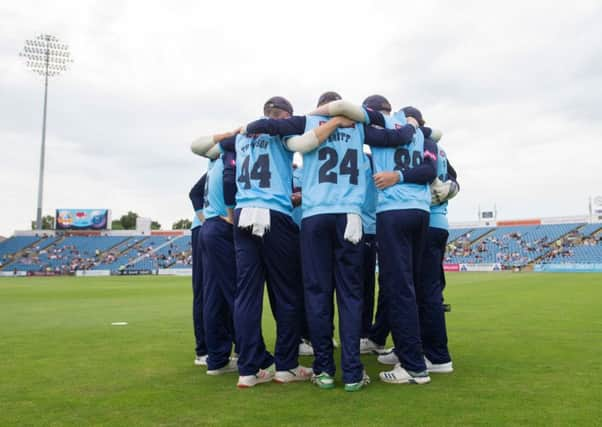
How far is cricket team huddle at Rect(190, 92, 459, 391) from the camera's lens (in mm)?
4301

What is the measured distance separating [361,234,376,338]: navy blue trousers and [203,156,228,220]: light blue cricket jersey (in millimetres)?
1764

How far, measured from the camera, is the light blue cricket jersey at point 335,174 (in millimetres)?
4344

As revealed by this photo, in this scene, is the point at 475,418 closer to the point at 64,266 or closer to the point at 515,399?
the point at 515,399

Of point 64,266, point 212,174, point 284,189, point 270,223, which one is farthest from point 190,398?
point 64,266

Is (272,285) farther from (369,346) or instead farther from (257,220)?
(369,346)

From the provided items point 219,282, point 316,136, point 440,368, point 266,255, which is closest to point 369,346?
point 440,368

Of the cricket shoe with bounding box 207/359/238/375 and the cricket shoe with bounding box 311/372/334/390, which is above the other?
the cricket shoe with bounding box 311/372/334/390

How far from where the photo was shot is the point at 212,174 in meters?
5.28

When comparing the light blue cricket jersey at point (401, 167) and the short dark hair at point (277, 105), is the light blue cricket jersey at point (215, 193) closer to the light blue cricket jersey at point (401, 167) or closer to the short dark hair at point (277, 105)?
the short dark hair at point (277, 105)

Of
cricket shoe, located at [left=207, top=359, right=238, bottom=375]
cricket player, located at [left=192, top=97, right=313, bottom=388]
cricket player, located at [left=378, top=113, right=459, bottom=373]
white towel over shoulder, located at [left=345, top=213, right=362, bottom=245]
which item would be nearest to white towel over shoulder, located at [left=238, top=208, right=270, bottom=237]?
cricket player, located at [left=192, top=97, right=313, bottom=388]

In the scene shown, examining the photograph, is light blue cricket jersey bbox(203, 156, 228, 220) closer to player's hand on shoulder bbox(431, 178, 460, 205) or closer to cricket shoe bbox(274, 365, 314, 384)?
cricket shoe bbox(274, 365, 314, 384)

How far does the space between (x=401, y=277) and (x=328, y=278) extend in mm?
636

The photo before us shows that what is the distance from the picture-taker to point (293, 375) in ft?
14.5

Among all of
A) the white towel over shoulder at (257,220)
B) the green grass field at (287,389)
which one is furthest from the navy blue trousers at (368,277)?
the white towel over shoulder at (257,220)
